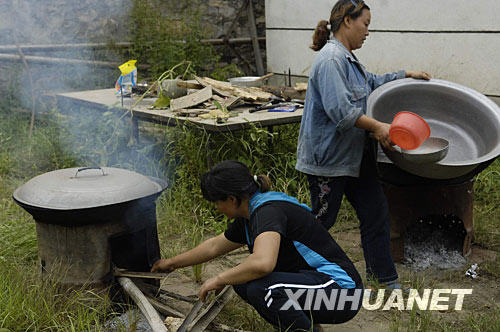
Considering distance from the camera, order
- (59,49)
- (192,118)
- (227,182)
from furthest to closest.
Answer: (59,49)
(192,118)
(227,182)

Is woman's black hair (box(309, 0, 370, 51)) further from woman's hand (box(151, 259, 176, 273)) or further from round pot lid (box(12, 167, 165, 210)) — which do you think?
woman's hand (box(151, 259, 176, 273))

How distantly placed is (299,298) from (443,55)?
15.5 feet

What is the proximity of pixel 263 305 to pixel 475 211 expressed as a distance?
286 cm

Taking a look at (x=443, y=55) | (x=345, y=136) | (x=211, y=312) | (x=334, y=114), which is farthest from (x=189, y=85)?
(x=211, y=312)

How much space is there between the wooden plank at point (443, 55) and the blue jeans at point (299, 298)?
168 inches

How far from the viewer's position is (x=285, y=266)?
2900 millimetres

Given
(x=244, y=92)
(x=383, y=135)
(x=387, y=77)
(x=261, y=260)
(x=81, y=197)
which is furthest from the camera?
(x=244, y=92)

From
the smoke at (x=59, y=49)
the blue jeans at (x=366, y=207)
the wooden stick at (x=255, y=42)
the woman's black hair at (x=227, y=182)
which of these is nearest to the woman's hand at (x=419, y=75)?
the blue jeans at (x=366, y=207)

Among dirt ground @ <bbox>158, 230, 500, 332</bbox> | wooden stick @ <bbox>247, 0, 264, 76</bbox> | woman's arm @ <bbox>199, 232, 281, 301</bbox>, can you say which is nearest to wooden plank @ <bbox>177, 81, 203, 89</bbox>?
dirt ground @ <bbox>158, 230, 500, 332</bbox>

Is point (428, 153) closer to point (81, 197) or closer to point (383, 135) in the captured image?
point (383, 135)

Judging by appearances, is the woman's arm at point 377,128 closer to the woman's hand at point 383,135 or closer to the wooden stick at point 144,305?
the woman's hand at point 383,135

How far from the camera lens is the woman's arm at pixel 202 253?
10.3ft

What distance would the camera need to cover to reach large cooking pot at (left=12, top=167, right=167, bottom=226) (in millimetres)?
3010

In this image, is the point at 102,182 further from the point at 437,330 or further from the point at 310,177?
the point at 437,330
